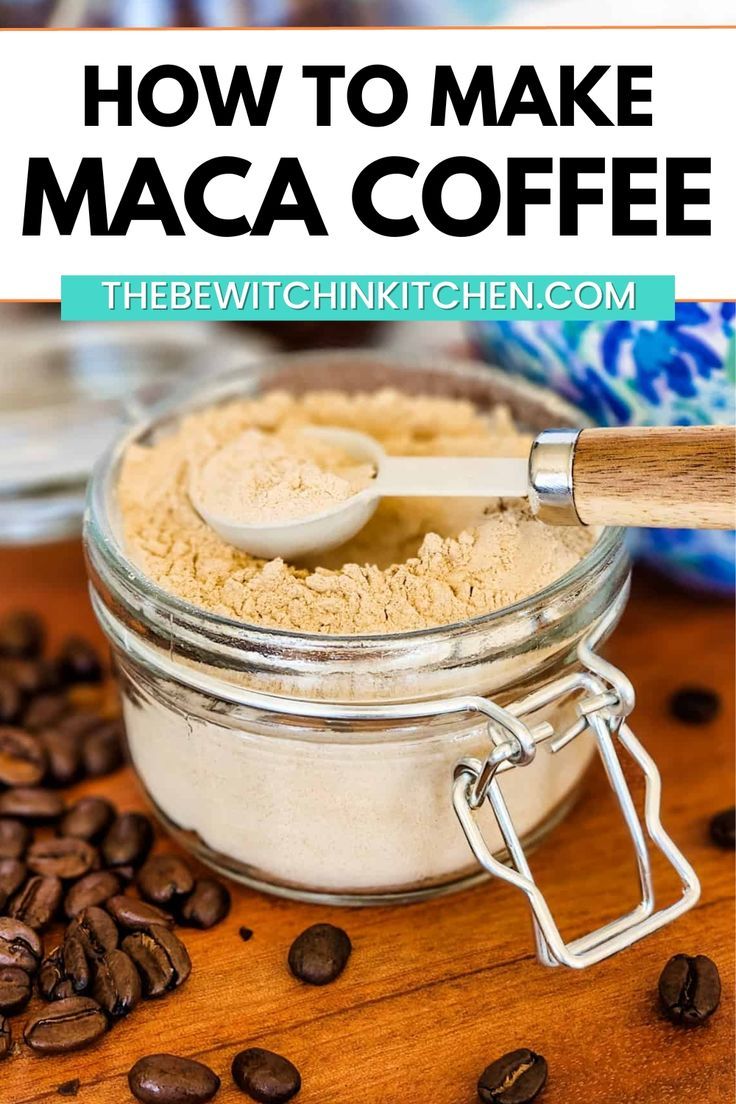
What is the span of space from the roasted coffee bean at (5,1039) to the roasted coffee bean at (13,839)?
0.43 feet

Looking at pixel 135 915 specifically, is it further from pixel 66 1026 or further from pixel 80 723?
pixel 80 723

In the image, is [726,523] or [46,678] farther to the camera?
[46,678]

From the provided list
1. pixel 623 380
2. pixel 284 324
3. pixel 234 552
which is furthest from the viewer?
pixel 284 324

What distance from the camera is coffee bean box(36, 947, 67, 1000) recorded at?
705 millimetres

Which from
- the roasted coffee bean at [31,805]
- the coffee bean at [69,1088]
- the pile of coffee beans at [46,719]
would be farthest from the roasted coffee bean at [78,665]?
the coffee bean at [69,1088]

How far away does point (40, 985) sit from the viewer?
0.71 meters

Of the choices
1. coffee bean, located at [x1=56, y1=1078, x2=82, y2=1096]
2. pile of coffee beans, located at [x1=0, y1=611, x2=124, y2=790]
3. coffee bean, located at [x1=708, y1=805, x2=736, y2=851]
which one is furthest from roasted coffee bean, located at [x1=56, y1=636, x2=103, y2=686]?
coffee bean, located at [x1=708, y1=805, x2=736, y2=851]

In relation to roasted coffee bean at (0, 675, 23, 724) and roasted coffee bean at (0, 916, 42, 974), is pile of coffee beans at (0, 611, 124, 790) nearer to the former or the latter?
roasted coffee bean at (0, 675, 23, 724)

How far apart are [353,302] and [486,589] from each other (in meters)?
0.26

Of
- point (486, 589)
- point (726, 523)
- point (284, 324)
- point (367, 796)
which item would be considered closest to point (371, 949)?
point (367, 796)

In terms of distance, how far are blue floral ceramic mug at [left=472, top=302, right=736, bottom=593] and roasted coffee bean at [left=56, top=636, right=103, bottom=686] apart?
1.44ft

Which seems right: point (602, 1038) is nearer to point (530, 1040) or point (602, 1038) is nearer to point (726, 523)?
point (530, 1040)

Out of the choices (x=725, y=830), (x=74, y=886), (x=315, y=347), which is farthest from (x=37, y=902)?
(x=315, y=347)

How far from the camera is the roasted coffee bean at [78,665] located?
3.24 ft
